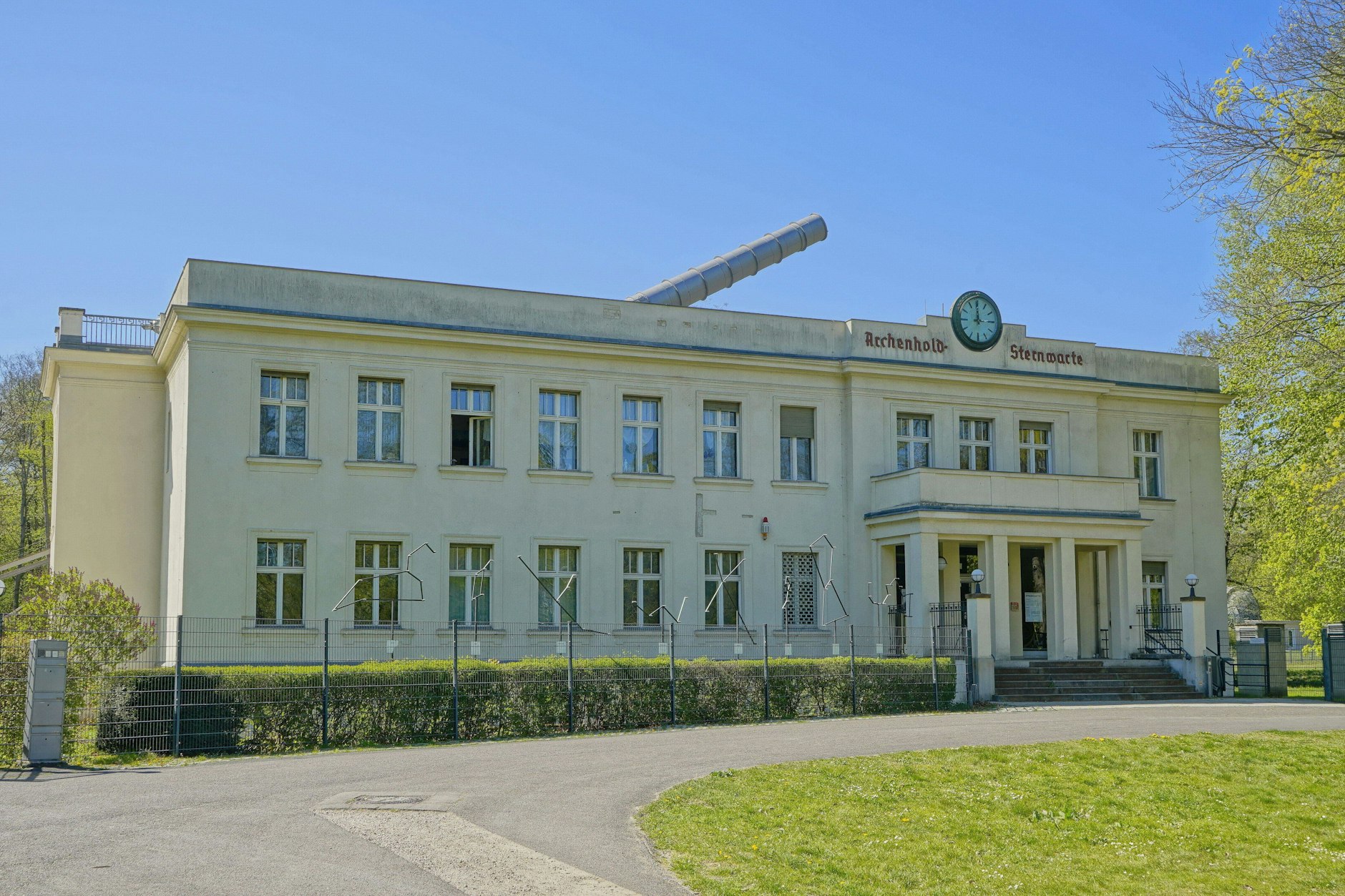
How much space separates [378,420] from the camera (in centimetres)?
2583

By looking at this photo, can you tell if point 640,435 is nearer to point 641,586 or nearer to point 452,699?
point 641,586

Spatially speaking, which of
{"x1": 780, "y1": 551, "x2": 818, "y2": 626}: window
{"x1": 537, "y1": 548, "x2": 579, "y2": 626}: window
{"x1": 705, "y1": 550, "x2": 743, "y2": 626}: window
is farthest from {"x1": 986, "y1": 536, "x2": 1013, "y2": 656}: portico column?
{"x1": 537, "y1": 548, "x2": 579, "y2": 626}: window

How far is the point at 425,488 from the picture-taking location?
25922mm

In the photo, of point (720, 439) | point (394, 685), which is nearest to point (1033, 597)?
point (720, 439)

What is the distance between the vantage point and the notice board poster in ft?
99.8

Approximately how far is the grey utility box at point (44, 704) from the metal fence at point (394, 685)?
46 cm

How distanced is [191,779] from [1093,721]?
43.1 ft

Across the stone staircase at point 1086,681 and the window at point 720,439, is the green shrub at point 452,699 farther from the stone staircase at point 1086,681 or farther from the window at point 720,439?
the window at point 720,439

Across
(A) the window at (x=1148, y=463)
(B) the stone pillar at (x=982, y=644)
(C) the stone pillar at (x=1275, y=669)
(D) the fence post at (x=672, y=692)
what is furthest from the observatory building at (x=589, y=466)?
(D) the fence post at (x=672, y=692)

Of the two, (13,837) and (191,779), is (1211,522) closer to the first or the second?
(191,779)

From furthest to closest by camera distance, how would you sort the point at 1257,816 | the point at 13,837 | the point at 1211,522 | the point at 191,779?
1. the point at 1211,522
2. the point at 191,779
3. the point at 1257,816
4. the point at 13,837

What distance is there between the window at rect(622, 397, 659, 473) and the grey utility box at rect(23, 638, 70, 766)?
A: 13864 mm

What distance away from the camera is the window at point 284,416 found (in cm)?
2503

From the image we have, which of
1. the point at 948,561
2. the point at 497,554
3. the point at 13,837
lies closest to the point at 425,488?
the point at 497,554
